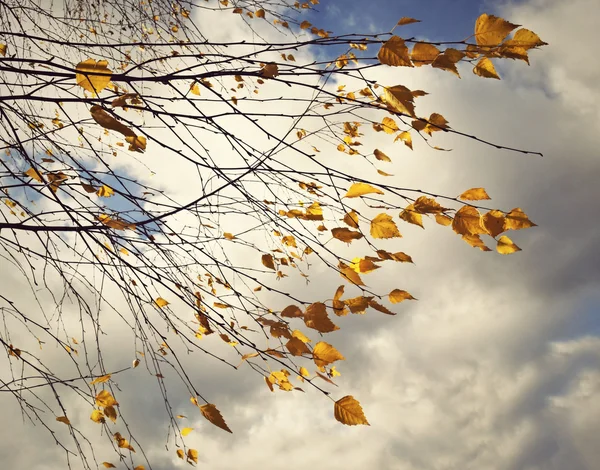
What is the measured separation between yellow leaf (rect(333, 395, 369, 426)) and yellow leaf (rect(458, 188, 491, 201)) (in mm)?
816

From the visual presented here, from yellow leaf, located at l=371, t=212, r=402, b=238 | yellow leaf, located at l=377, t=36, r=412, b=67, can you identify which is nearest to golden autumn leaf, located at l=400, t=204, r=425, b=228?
yellow leaf, located at l=371, t=212, r=402, b=238

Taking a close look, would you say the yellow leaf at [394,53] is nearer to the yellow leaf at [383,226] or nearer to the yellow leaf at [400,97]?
the yellow leaf at [400,97]

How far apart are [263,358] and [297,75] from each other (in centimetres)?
112

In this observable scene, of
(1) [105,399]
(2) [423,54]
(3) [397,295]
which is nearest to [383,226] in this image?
(3) [397,295]

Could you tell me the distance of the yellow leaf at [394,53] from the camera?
3.68 feet

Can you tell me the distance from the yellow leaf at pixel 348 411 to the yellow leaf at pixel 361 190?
0.72 meters

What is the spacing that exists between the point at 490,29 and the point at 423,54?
19 cm

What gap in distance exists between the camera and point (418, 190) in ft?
4.59

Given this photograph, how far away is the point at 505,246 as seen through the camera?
1480 millimetres

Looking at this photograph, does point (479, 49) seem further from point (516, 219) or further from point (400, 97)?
point (516, 219)

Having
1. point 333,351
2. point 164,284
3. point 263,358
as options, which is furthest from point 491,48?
point 164,284

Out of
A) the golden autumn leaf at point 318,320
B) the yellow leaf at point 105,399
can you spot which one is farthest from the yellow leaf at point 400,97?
the yellow leaf at point 105,399

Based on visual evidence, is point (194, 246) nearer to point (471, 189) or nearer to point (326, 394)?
point (326, 394)

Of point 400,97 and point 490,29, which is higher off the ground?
point 490,29
